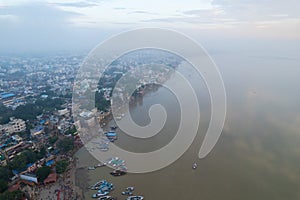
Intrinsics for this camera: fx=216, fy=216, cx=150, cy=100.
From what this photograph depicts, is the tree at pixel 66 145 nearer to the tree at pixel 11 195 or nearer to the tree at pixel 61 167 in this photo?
the tree at pixel 61 167

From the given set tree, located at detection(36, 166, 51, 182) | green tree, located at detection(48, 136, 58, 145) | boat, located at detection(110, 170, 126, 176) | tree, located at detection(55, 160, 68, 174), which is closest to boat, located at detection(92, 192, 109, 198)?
boat, located at detection(110, 170, 126, 176)

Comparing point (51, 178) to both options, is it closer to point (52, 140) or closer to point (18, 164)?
point (18, 164)

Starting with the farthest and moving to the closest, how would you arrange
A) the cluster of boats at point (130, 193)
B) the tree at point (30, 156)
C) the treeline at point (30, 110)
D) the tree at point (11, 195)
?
1. the treeline at point (30, 110)
2. the tree at point (30, 156)
3. the cluster of boats at point (130, 193)
4. the tree at point (11, 195)

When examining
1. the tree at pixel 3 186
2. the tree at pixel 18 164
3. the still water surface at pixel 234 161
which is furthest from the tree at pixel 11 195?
the still water surface at pixel 234 161

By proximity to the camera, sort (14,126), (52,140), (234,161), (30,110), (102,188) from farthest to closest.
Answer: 1. (30,110)
2. (14,126)
3. (52,140)
4. (234,161)
5. (102,188)

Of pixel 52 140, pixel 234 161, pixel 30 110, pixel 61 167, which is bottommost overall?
pixel 30 110

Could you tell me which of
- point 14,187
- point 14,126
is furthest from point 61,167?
point 14,126

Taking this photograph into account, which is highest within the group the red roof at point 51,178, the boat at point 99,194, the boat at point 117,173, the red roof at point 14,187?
the boat at point 117,173

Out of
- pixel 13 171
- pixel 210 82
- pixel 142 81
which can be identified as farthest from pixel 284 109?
pixel 13 171

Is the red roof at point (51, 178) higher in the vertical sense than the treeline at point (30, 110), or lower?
higher
